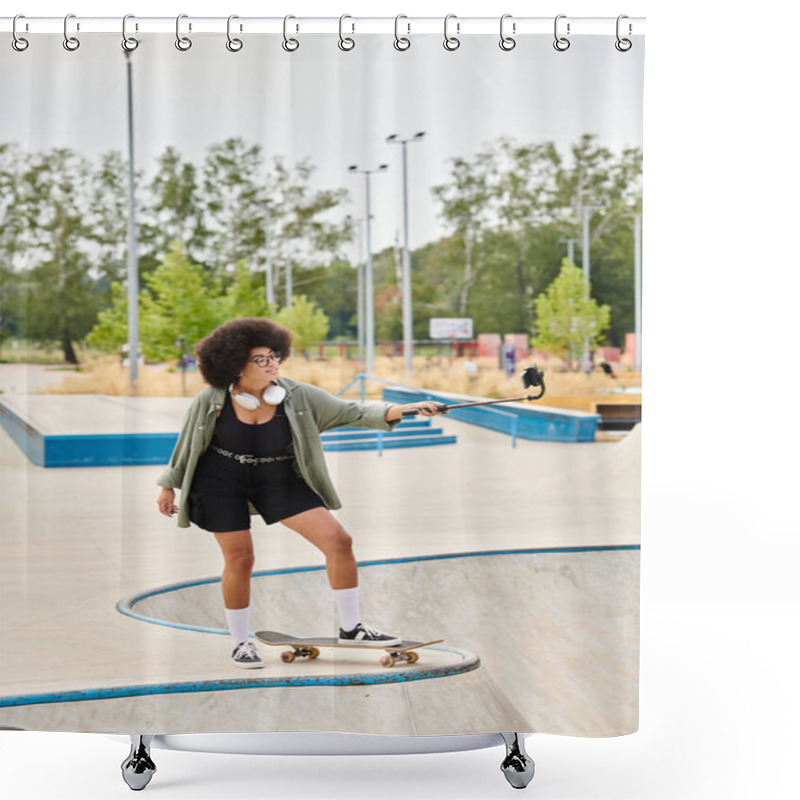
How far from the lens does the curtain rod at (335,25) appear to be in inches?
144

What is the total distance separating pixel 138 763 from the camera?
3.86 metres

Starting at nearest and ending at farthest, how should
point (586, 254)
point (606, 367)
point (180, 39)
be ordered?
point (180, 39), point (586, 254), point (606, 367)

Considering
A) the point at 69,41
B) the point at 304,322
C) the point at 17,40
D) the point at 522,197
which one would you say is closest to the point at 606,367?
the point at 522,197

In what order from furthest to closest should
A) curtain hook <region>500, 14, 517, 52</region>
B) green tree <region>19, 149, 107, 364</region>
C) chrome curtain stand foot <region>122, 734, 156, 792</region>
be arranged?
chrome curtain stand foot <region>122, 734, 156, 792</region> → green tree <region>19, 149, 107, 364</region> → curtain hook <region>500, 14, 517, 52</region>

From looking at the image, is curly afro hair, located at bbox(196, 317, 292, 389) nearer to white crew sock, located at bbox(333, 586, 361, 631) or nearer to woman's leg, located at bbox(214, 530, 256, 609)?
woman's leg, located at bbox(214, 530, 256, 609)

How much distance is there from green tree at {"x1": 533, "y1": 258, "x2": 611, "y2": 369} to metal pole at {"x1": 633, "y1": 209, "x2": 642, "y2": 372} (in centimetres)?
9

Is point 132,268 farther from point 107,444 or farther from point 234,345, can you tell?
point 107,444

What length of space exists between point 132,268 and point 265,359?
17.7 inches

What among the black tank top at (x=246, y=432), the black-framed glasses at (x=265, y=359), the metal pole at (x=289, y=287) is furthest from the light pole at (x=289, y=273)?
the black tank top at (x=246, y=432)

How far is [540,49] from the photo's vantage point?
3.72 m

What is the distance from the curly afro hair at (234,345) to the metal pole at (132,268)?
0.63 feet

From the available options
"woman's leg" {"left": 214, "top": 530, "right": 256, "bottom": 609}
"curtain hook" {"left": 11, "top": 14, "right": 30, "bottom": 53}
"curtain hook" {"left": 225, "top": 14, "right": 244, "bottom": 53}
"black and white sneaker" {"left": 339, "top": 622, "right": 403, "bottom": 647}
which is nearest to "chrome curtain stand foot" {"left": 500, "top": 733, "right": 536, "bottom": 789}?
"black and white sneaker" {"left": 339, "top": 622, "right": 403, "bottom": 647}

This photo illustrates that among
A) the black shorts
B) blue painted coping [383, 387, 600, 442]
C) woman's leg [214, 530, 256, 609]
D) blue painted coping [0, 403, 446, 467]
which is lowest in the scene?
woman's leg [214, 530, 256, 609]

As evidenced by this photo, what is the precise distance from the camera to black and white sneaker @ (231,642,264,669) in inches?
148
